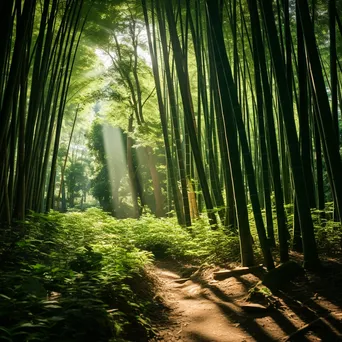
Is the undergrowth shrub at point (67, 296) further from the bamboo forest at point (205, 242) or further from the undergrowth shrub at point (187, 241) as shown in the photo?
the undergrowth shrub at point (187, 241)

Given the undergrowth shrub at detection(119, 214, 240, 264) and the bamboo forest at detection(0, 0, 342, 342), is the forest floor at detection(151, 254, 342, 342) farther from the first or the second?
the undergrowth shrub at detection(119, 214, 240, 264)

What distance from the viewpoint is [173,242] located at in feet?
16.6

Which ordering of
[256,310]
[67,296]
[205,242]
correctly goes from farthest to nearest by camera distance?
1. [205,242]
2. [256,310]
3. [67,296]

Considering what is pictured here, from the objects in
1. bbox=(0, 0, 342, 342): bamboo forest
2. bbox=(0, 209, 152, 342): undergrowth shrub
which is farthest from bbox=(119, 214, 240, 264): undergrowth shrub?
bbox=(0, 209, 152, 342): undergrowth shrub

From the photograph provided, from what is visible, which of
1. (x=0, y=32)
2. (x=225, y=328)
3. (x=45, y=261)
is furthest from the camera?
(x=45, y=261)

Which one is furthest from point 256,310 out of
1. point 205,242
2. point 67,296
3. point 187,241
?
point 187,241

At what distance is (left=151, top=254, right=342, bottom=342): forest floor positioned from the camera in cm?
192

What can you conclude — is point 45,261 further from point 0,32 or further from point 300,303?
point 300,303

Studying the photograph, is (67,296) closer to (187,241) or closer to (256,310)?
(256,310)

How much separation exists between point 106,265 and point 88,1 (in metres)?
5.16

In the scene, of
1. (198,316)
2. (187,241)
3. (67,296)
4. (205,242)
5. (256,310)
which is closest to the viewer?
(67,296)

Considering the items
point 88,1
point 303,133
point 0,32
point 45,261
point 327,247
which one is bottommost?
point 327,247

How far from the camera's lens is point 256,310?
7.54 feet

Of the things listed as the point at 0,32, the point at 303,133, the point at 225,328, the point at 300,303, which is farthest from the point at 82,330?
Result: the point at 303,133
